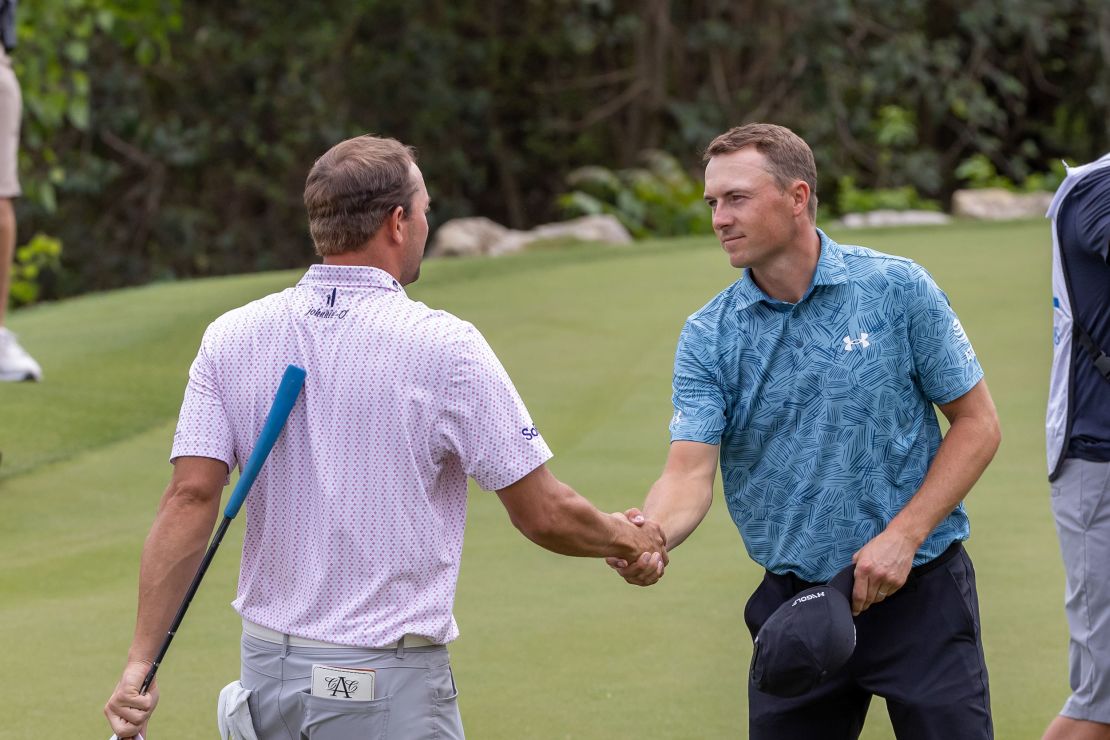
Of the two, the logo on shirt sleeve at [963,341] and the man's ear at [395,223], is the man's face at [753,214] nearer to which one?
the logo on shirt sleeve at [963,341]

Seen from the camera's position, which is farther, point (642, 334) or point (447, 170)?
point (447, 170)

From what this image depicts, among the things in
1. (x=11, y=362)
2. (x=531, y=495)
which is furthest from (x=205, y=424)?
(x=11, y=362)

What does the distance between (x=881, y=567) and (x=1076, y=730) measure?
0.83m

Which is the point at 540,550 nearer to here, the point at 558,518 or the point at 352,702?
the point at 558,518

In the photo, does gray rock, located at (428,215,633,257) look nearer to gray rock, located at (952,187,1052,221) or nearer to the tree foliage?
gray rock, located at (952,187,1052,221)

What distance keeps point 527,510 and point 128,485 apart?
15.5ft

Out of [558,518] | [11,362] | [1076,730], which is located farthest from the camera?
[11,362]

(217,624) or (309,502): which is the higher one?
(309,502)

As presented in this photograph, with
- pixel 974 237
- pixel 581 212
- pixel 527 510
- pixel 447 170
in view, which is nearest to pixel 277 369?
pixel 527 510

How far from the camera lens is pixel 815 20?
20312 mm

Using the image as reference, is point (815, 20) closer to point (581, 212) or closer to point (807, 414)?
point (581, 212)

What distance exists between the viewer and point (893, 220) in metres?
15.4

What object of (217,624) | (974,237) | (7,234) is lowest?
(974,237)

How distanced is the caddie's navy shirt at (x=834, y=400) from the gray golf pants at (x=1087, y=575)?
0.35 meters
